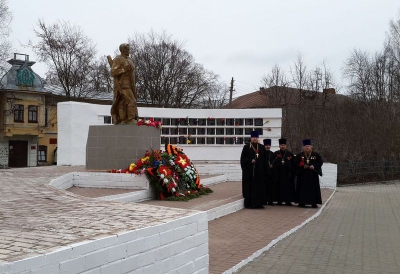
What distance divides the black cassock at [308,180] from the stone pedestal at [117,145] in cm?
400

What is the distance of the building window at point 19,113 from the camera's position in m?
38.2

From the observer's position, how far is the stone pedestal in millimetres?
12633

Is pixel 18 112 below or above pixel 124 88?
above

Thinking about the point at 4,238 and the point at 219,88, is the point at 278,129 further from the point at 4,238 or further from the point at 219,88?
the point at 219,88

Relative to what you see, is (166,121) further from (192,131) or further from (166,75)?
(166,75)

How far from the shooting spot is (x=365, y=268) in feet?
19.9

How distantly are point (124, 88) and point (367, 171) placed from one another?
14.1 m

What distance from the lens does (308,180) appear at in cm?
1218

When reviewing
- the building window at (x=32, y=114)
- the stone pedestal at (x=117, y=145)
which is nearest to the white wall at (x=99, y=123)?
the stone pedestal at (x=117, y=145)

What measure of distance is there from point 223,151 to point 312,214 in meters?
9.80

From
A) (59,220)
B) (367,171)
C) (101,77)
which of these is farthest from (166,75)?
(59,220)

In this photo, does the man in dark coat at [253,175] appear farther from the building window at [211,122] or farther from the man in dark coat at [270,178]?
the building window at [211,122]

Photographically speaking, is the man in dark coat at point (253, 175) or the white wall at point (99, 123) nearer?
the man in dark coat at point (253, 175)

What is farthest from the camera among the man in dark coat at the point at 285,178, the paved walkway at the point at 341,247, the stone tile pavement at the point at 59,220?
the man in dark coat at the point at 285,178
